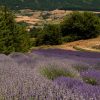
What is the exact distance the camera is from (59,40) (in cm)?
5091

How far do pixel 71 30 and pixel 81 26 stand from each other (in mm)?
1859

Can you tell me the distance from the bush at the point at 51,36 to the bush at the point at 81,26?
431 cm

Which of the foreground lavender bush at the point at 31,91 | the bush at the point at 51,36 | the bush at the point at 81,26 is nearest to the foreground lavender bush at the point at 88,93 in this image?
the foreground lavender bush at the point at 31,91

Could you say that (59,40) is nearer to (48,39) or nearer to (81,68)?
(48,39)

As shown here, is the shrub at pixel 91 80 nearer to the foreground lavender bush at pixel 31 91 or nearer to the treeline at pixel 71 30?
the foreground lavender bush at pixel 31 91

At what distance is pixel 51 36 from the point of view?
169 ft

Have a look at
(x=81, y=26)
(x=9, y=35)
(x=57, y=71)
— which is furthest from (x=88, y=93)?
(x=81, y=26)

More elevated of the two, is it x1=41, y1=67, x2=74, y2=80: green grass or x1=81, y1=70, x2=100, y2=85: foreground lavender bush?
x1=81, y1=70, x2=100, y2=85: foreground lavender bush

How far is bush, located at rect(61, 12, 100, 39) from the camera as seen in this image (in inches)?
2190

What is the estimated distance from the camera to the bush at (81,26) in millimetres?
55625

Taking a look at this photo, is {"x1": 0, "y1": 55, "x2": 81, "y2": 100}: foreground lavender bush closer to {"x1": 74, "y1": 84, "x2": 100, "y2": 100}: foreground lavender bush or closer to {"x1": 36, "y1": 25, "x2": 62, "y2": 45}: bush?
{"x1": 74, "y1": 84, "x2": 100, "y2": 100}: foreground lavender bush

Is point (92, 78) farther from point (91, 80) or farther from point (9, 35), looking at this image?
point (9, 35)

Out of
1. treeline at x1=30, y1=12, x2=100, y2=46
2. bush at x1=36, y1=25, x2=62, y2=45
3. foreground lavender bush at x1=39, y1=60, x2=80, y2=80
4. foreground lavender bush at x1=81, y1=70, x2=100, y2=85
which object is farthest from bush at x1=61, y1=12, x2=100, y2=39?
foreground lavender bush at x1=81, y1=70, x2=100, y2=85

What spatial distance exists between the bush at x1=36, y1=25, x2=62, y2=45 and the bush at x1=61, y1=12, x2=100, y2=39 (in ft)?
14.1
